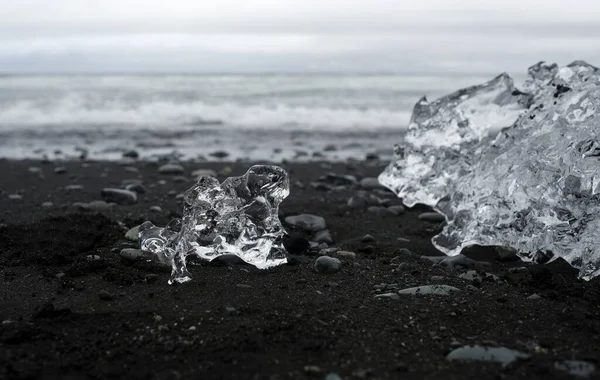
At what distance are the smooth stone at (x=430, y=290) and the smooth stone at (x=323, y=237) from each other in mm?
1127

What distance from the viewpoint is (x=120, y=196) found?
5555mm

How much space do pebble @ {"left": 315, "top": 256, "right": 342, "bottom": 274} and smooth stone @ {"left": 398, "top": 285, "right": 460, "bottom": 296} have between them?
458 millimetres

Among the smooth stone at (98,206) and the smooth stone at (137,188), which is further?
the smooth stone at (137,188)

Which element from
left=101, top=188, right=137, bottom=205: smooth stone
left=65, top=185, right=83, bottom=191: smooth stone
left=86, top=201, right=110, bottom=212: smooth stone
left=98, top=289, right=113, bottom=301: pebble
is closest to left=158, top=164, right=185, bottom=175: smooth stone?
left=65, top=185, right=83, bottom=191: smooth stone

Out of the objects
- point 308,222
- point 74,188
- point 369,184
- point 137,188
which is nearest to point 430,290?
point 308,222

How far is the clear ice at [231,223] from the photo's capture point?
3336 mm

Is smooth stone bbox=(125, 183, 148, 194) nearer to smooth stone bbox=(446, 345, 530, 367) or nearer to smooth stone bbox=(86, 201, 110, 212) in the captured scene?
smooth stone bbox=(86, 201, 110, 212)

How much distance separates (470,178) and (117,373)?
275 cm

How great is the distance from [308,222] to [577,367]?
96.1 inches

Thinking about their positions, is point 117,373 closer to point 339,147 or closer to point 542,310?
point 542,310

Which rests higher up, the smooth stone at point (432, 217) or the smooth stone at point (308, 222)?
the smooth stone at point (308, 222)

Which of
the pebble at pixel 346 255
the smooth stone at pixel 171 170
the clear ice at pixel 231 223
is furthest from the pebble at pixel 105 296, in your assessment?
the smooth stone at pixel 171 170

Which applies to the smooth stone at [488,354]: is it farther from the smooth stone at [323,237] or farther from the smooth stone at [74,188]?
the smooth stone at [74,188]

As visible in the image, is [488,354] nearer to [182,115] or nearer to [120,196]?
[120,196]
